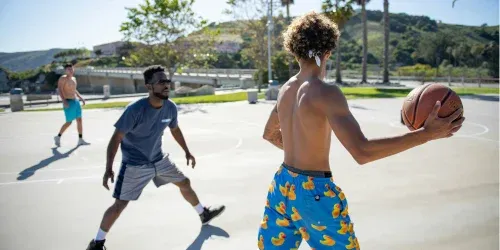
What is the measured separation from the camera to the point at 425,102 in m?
2.57

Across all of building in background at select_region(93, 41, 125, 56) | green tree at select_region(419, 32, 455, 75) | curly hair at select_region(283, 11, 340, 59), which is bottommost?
curly hair at select_region(283, 11, 340, 59)

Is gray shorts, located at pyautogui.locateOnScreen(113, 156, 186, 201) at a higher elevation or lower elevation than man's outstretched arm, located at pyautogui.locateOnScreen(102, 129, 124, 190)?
lower

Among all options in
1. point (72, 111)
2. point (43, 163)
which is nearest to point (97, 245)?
point (43, 163)

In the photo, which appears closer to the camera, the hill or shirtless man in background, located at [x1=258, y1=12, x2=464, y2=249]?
shirtless man in background, located at [x1=258, y1=12, x2=464, y2=249]

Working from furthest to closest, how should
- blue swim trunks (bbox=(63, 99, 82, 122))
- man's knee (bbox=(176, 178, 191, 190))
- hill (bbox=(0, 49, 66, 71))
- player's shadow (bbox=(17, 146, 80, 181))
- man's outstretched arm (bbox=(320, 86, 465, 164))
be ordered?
hill (bbox=(0, 49, 66, 71)), blue swim trunks (bbox=(63, 99, 82, 122)), player's shadow (bbox=(17, 146, 80, 181)), man's knee (bbox=(176, 178, 191, 190)), man's outstretched arm (bbox=(320, 86, 465, 164))

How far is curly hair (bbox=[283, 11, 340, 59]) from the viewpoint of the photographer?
241 cm

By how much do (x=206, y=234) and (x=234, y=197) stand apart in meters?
1.27

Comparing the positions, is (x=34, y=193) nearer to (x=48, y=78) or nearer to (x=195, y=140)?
(x=195, y=140)

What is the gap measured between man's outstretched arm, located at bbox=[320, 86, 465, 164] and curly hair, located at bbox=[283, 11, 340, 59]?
0.49m

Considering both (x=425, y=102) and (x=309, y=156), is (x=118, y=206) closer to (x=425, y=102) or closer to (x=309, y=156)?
(x=309, y=156)

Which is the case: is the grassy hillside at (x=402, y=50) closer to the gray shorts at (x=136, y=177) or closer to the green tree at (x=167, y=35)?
the green tree at (x=167, y=35)

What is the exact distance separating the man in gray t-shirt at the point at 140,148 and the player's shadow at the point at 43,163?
12.5 ft

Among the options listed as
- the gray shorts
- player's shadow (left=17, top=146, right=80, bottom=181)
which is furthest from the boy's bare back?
player's shadow (left=17, top=146, right=80, bottom=181)

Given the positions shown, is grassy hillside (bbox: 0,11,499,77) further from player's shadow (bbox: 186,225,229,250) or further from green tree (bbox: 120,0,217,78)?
player's shadow (bbox: 186,225,229,250)
